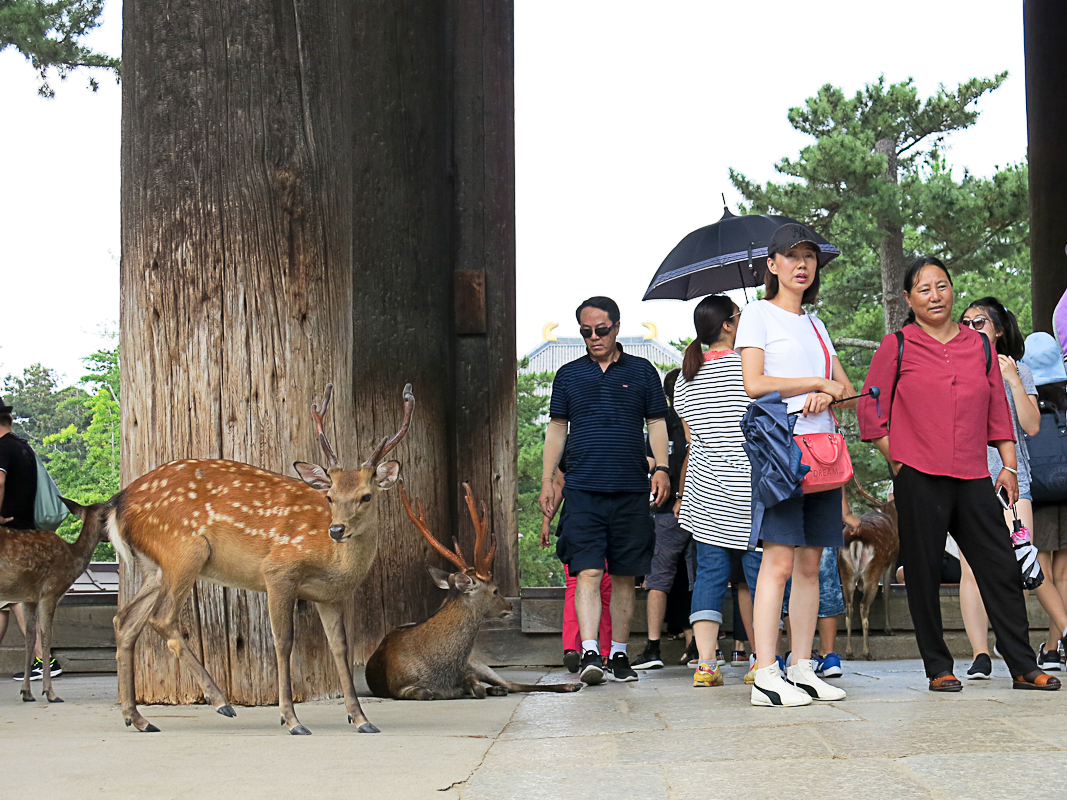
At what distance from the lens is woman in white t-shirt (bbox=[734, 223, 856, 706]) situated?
4.37 metres

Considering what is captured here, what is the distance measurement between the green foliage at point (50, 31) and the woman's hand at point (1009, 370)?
1294cm

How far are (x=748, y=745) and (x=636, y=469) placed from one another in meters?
2.67

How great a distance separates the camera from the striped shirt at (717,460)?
5367 millimetres

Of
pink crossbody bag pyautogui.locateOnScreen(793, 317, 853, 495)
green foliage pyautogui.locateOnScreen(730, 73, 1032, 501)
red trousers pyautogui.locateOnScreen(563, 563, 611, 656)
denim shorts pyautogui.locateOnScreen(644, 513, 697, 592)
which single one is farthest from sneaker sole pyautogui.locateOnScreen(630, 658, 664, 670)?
green foliage pyautogui.locateOnScreen(730, 73, 1032, 501)

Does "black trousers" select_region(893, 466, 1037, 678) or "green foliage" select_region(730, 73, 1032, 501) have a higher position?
"green foliage" select_region(730, 73, 1032, 501)

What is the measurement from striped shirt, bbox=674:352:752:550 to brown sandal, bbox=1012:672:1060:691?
3.99ft

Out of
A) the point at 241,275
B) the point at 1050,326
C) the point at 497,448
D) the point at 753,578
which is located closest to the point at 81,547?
the point at 241,275

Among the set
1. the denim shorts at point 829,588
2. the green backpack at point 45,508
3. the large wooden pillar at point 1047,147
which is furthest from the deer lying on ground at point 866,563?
the green backpack at point 45,508

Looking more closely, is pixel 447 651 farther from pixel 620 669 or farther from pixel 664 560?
pixel 664 560

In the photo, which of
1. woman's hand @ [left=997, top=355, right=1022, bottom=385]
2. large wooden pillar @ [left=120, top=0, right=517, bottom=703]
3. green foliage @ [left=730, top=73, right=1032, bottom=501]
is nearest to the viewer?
large wooden pillar @ [left=120, top=0, right=517, bottom=703]

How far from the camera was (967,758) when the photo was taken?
2.92 meters

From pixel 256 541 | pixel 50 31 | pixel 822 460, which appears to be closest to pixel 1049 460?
pixel 822 460

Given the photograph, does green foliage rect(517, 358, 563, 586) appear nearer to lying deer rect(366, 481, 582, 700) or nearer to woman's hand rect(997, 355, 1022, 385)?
lying deer rect(366, 481, 582, 700)

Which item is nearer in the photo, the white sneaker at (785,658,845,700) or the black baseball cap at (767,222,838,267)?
the white sneaker at (785,658,845,700)
